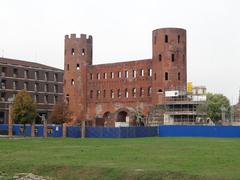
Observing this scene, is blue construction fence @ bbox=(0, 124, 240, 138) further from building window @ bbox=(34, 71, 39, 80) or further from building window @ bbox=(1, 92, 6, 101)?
building window @ bbox=(34, 71, 39, 80)

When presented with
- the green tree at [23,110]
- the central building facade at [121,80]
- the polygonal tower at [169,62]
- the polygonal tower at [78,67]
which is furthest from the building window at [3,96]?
the polygonal tower at [169,62]

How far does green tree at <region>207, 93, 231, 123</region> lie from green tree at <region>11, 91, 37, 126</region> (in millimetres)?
33307

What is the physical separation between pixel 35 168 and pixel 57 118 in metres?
55.6

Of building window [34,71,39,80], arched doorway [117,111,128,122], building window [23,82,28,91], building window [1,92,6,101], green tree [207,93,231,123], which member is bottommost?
arched doorway [117,111,128,122]

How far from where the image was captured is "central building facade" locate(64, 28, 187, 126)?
80.4m

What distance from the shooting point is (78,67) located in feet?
301

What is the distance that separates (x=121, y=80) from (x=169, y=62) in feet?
34.1

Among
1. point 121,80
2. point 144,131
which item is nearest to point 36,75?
point 121,80

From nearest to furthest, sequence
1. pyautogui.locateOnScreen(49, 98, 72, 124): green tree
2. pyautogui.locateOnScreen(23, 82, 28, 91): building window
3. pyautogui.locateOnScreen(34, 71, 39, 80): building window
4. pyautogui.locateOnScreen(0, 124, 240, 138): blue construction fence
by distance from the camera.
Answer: pyautogui.locateOnScreen(0, 124, 240, 138): blue construction fence < pyautogui.locateOnScreen(49, 98, 72, 124): green tree < pyautogui.locateOnScreen(23, 82, 28, 91): building window < pyautogui.locateOnScreen(34, 71, 39, 80): building window

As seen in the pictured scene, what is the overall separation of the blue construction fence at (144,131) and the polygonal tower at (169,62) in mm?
13064

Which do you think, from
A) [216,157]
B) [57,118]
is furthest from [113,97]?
[216,157]

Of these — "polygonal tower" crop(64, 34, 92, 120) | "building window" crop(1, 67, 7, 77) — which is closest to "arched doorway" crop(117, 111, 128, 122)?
"polygonal tower" crop(64, 34, 92, 120)

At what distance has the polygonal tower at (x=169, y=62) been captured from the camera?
80.1m

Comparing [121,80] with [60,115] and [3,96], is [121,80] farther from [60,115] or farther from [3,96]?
[3,96]
